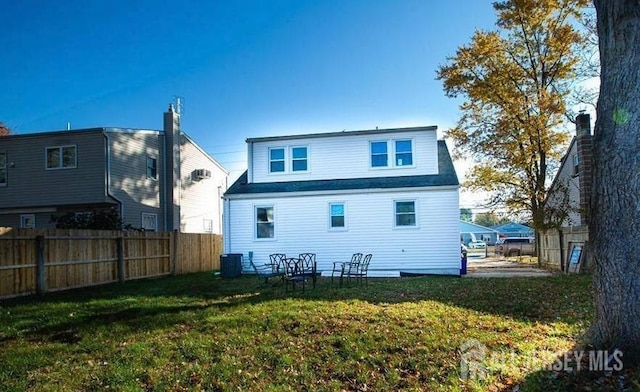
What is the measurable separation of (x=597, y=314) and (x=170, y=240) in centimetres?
1583

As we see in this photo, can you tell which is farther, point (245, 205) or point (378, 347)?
point (245, 205)

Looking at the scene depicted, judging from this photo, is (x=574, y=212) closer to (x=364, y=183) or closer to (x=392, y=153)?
(x=392, y=153)

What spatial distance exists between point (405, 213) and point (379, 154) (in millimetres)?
2928

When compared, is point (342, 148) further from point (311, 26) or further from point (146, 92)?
point (146, 92)

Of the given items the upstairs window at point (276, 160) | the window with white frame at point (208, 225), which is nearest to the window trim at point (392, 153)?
the upstairs window at point (276, 160)

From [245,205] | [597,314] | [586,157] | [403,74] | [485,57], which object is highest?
[485,57]

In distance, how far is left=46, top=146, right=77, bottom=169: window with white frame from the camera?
19.8 metres

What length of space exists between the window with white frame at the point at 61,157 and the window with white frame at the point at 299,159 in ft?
32.9

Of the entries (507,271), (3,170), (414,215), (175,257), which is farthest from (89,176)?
(507,271)

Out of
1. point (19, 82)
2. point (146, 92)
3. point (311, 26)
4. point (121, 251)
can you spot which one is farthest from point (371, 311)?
point (19, 82)

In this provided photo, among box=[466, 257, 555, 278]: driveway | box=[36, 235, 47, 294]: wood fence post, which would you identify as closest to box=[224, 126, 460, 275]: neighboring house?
box=[466, 257, 555, 278]: driveway

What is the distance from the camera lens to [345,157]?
18.2m

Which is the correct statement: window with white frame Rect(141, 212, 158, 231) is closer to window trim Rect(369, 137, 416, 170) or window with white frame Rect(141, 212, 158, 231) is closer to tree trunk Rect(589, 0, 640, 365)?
window trim Rect(369, 137, 416, 170)

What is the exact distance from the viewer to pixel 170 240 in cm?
1772
